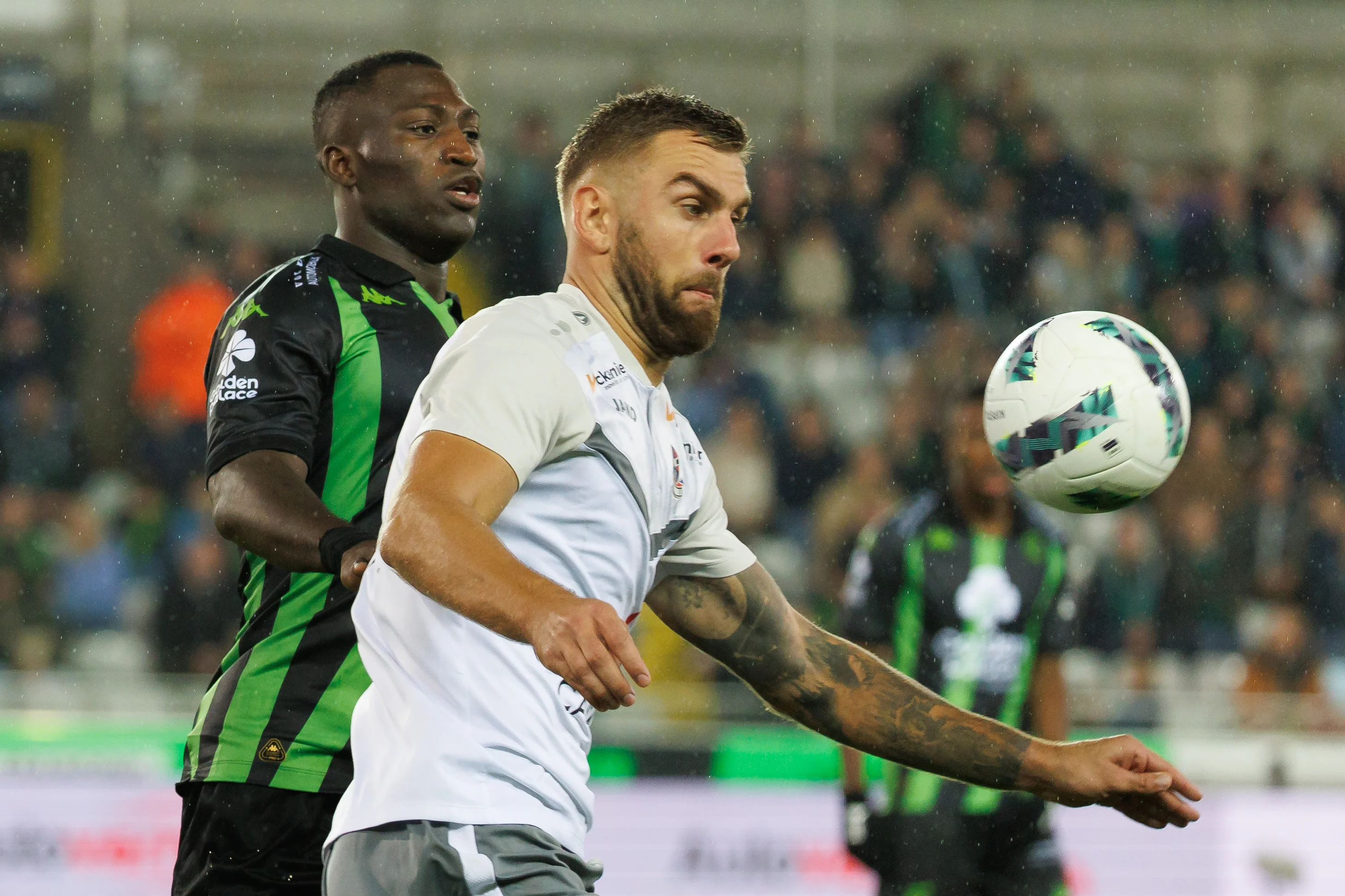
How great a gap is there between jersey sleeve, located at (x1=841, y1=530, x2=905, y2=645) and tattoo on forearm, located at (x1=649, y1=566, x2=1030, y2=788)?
8.26 feet

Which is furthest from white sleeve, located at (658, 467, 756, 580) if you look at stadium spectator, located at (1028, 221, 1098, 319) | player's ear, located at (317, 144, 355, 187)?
stadium spectator, located at (1028, 221, 1098, 319)

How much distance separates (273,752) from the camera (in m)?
3.03

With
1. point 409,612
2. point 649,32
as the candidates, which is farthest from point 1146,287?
point 409,612

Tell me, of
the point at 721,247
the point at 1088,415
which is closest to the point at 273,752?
the point at 721,247

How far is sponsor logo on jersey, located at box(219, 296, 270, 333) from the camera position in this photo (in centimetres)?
314

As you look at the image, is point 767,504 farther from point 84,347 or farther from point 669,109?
point 669,109

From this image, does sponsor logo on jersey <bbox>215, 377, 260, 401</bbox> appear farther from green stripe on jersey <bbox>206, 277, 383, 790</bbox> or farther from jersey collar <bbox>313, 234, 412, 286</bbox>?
jersey collar <bbox>313, 234, 412, 286</bbox>

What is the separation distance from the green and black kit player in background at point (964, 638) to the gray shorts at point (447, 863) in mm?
3132

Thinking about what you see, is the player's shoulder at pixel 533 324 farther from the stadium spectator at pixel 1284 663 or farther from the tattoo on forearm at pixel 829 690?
the stadium spectator at pixel 1284 663

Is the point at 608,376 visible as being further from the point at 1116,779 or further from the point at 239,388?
the point at 1116,779

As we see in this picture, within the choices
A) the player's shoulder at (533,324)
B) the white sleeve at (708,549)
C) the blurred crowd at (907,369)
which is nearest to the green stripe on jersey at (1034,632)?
the blurred crowd at (907,369)

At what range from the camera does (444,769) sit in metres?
2.34

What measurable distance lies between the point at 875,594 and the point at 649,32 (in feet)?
25.2

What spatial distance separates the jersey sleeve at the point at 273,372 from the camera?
2.97m
